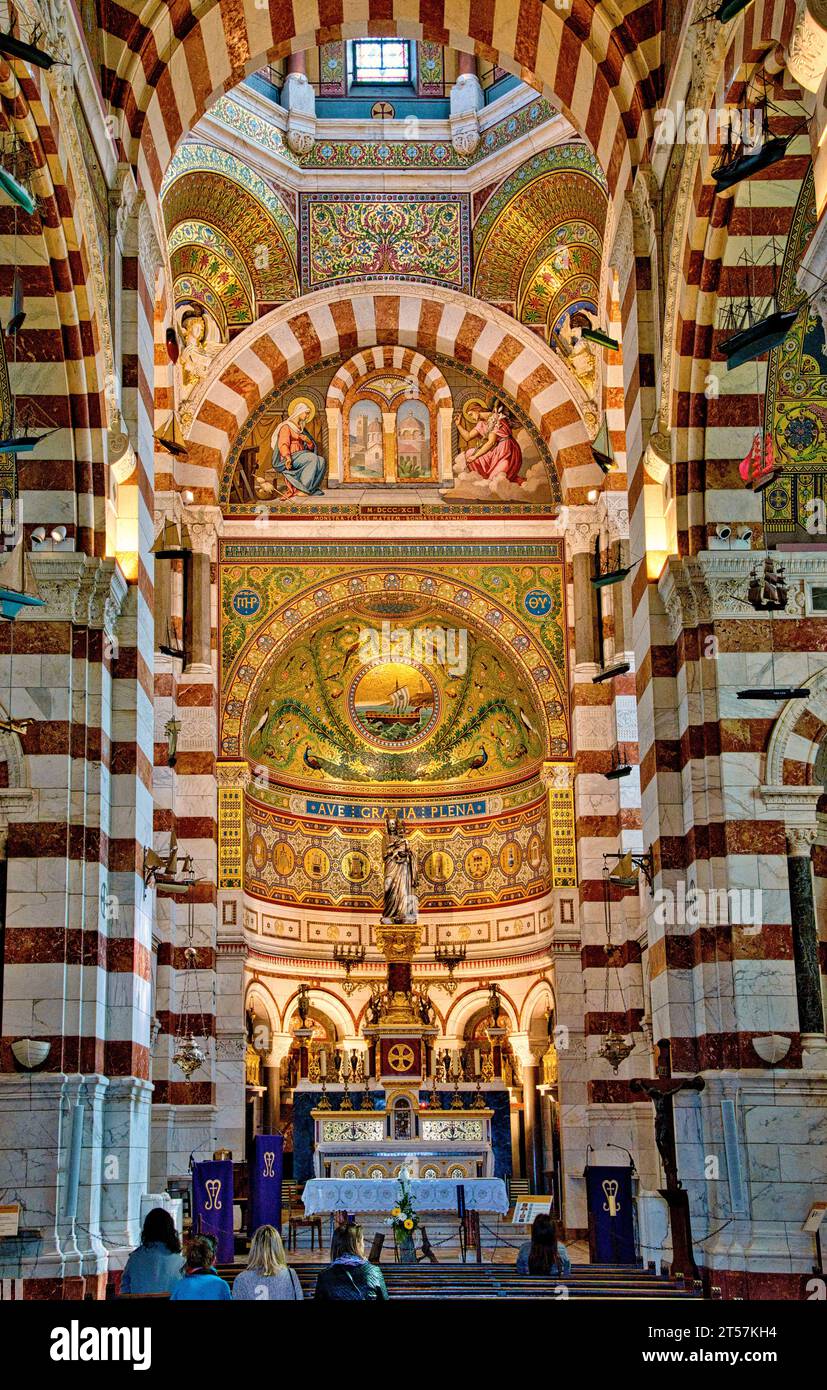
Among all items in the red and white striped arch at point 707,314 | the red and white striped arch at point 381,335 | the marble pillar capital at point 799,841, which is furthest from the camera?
the red and white striped arch at point 381,335

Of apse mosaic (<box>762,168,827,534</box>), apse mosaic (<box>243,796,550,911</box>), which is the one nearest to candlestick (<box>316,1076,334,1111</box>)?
apse mosaic (<box>243,796,550,911</box>)

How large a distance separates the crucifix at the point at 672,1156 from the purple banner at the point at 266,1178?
386 centimetres

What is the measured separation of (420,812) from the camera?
24297 mm

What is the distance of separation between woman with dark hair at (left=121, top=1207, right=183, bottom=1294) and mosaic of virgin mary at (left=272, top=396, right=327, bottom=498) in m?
15.0

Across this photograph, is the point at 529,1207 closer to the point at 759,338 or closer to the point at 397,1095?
the point at 397,1095

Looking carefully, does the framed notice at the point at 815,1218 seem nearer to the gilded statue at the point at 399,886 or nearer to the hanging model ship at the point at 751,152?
the hanging model ship at the point at 751,152

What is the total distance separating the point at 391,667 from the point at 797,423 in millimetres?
11516

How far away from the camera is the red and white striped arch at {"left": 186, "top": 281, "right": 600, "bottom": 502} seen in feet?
70.8

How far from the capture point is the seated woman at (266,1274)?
7262 mm

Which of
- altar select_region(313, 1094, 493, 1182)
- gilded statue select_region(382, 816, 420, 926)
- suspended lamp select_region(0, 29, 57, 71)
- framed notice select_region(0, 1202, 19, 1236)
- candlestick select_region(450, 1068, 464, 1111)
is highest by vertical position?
suspended lamp select_region(0, 29, 57, 71)

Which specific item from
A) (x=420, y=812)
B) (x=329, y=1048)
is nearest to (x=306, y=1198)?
(x=329, y=1048)

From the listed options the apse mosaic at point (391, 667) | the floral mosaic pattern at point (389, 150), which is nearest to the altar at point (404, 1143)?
the apse mosaic at point (391, 667)

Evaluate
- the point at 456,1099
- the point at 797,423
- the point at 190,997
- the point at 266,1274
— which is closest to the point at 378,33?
the point at 797,423

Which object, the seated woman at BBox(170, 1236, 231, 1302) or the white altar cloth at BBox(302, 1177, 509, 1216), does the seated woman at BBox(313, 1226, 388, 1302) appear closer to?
the seated woman at BBox(170, 1236, 231, 1302)
